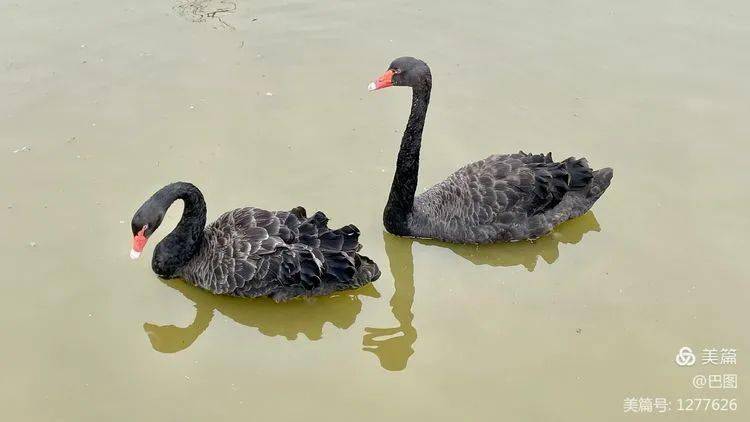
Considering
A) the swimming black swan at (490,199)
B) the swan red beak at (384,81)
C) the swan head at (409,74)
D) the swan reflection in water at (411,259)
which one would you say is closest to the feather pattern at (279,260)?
the swan reflection in water at (411,259)

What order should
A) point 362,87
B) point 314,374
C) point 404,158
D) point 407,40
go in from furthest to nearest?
point 407,40
point 362,87
point 404,158
point 314,374

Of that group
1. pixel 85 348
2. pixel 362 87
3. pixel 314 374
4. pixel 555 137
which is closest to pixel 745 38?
pixel 555 137

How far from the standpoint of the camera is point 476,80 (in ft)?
26.7

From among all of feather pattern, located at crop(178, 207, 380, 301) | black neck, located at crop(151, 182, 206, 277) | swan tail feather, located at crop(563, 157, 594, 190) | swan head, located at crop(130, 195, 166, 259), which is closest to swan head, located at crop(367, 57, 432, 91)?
feather pattern, located at crop(178, 207, 380, 301)

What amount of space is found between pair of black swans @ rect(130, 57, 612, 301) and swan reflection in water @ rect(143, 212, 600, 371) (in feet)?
0.47

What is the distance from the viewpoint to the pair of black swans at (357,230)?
541 centimetres

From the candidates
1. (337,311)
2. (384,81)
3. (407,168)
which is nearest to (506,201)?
(407,168)

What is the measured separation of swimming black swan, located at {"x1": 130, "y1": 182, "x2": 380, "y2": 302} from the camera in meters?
5.40

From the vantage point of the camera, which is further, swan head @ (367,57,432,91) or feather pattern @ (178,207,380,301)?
swan head @ (367,57,432,91)

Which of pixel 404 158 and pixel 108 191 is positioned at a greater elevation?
pixel 404 158

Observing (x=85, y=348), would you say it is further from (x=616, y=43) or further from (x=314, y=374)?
(x=616, y=43)

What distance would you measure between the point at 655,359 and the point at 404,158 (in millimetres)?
2389

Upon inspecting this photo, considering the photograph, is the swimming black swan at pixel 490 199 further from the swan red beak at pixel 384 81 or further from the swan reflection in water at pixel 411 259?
the swan red beak at pixel 384 81

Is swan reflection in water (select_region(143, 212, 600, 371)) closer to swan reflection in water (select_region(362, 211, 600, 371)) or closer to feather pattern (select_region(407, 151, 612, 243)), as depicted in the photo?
swan reflection in water (select_region(362, 211, 600, 371))
